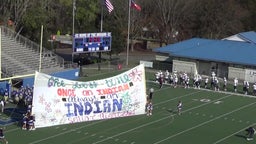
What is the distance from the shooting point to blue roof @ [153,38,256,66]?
40.0 m

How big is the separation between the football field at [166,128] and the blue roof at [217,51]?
29.0 feet

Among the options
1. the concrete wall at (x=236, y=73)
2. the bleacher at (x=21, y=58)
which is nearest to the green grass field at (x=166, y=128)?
the concrete wall at (x=236, y=73)

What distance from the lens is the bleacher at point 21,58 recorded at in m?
34.8

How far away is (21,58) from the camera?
120 ft

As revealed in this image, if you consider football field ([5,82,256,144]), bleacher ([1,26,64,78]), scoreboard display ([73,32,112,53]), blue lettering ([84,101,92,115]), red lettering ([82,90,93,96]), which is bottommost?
football field ([5,82,256,144])

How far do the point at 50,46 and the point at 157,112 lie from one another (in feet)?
73.4

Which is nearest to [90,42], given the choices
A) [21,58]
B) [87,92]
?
[21,58]

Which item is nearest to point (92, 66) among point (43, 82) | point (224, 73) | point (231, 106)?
point (224, 73)

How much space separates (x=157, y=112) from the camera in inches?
1109

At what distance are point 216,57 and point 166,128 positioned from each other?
16999mm

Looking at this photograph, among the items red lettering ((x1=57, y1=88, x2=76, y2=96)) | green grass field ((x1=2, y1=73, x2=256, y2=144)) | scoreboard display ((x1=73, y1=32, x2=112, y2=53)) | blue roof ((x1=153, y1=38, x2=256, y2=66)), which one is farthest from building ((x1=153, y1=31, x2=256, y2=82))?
red lettering ((x1=57, y1=88, x2=76, y2=96))

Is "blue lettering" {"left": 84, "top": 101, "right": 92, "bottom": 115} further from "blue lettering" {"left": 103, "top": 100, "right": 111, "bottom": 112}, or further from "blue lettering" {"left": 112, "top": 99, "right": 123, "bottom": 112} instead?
"blue lettering" {"left": 112, "top": 99, "right": 123, "bottom": 112}

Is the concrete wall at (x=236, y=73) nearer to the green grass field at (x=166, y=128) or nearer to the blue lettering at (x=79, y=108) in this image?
the green grass field at (x=166, y=128)

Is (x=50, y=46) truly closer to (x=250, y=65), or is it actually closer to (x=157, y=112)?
(x=250, y=65)
